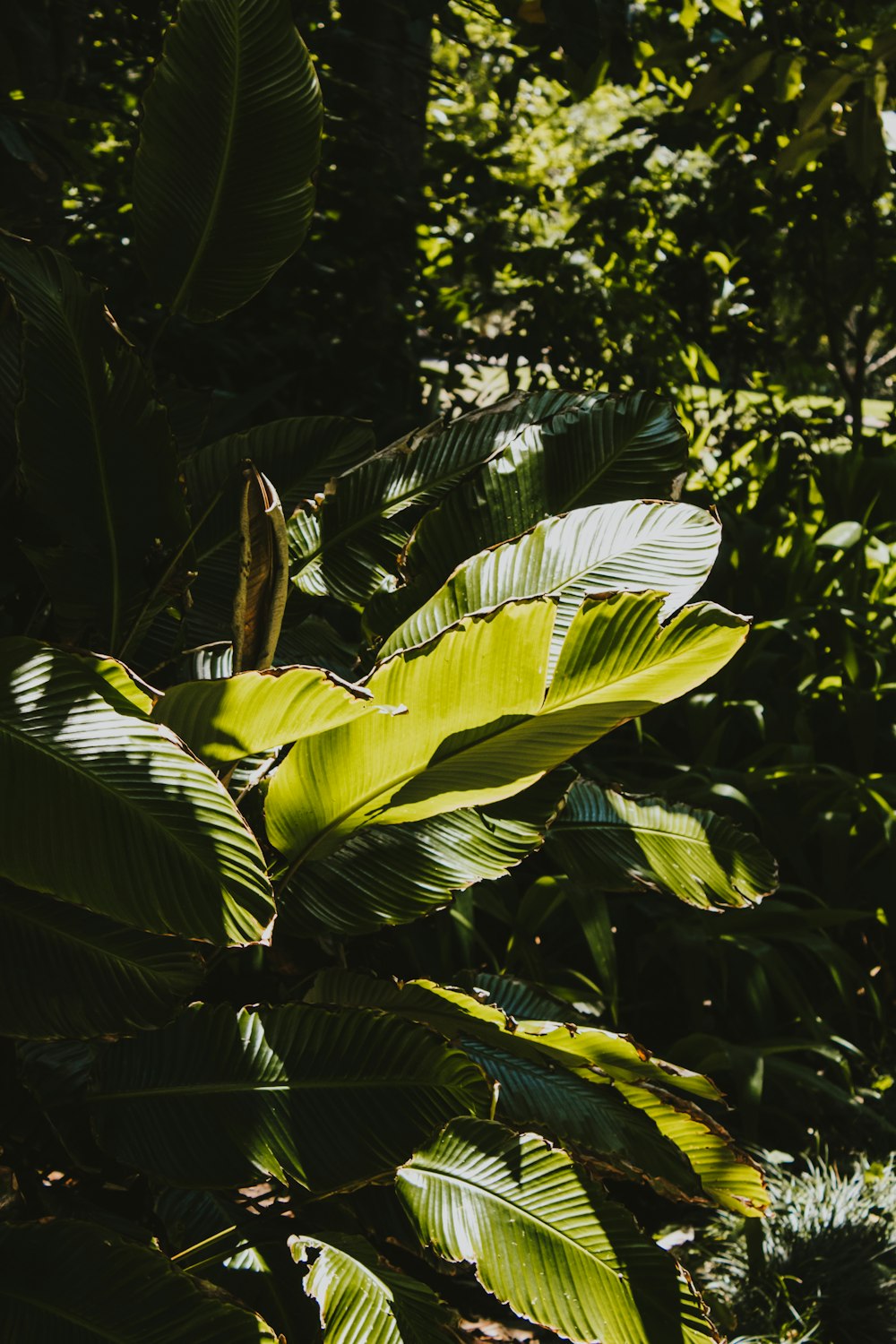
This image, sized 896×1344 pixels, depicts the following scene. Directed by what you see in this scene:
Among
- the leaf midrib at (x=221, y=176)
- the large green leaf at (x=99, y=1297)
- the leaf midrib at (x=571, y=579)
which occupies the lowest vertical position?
the large green leaf at (x=99, y=1297)

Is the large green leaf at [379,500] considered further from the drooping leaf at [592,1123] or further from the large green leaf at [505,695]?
the drooping leaf at [592,1123]

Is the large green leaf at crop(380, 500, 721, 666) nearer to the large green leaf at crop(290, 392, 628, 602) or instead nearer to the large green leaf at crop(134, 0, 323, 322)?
the large green leaf at crop(290, 392, 628, 602)

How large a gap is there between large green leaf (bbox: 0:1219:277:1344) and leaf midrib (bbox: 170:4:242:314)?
117 centimetres

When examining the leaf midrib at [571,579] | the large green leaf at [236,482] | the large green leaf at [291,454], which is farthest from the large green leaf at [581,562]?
the large green leaf at [291,454]

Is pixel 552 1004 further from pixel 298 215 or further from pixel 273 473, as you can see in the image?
pixel 298 215

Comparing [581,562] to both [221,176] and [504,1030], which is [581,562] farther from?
[221,176]

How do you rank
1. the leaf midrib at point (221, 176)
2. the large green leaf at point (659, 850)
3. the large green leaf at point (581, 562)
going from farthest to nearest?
the large green leaf at point (659, 850) < the leaf midrib at point (221, 176) < the large green leaf at point (581, 562)

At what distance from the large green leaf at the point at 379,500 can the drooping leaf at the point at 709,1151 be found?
2.63 ft

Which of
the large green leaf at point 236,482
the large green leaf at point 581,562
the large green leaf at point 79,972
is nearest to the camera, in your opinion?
the large green leaf at point 79,972

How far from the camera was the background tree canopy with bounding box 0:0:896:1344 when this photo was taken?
43.7 inches

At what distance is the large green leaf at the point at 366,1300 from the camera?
1.19 metres

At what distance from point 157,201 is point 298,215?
0.19 meters

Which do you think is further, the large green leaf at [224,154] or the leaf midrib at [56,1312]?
the large green leaf at [224,154]

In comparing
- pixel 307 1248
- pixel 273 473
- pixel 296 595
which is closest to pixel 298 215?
pixel 273 473
